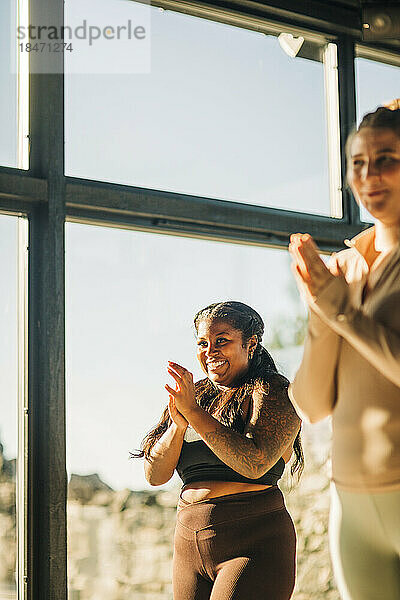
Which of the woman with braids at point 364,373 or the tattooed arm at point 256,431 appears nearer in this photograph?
the woman with braids at point 364,373

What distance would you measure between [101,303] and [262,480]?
1056 mm

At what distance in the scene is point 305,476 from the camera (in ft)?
11.9

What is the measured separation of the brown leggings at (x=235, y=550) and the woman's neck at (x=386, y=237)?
120 cm

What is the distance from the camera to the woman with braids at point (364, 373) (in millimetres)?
1459

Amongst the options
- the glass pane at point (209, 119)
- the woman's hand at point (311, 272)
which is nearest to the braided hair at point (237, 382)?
the glass pane at point (209, 119)

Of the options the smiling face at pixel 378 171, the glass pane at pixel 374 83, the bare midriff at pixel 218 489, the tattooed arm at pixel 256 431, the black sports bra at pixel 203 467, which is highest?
the glass pane at pixel 374 83

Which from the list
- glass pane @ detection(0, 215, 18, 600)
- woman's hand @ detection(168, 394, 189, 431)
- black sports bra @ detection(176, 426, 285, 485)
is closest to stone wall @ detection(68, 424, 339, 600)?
glass pane @ detection(0, 215, 18, 600)

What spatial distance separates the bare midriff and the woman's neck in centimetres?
118

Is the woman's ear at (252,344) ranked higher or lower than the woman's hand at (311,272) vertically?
lower

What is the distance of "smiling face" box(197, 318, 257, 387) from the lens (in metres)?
2.71

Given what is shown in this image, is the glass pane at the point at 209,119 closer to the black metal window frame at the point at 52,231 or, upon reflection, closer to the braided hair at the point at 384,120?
the black metal window frame at the point at 52,231

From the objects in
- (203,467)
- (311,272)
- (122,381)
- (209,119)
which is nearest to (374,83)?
(209,119)

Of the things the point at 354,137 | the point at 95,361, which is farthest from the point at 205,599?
the point at 354,137

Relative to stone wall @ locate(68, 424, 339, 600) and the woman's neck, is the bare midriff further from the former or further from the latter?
the woman's neck
